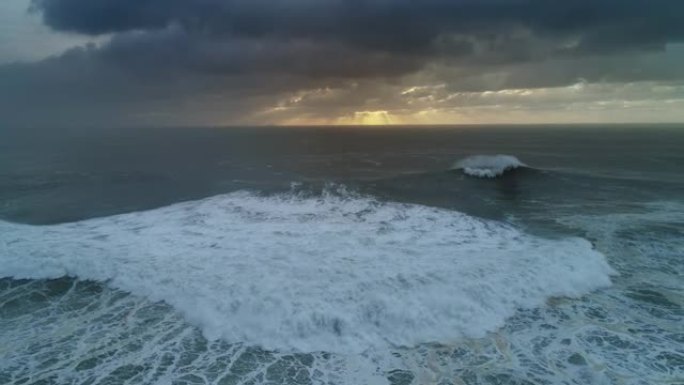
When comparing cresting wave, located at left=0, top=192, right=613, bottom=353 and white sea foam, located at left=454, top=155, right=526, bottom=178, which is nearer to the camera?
cresting wave, located at left=0, top=192, right=613, bottom=353

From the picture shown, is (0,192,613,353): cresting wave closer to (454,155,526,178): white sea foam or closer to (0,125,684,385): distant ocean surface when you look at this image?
(0,125,684,385): distant ocean surface

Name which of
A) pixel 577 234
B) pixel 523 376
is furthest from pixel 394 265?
pixel 577 234

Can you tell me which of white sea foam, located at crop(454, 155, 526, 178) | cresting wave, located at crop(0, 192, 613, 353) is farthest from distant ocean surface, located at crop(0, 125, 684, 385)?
white sea foam, located at crop(454, 155, 526, 178)

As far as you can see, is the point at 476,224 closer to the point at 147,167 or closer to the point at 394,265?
the point at 394,265

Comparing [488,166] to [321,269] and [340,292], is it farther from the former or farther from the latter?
[340,292]

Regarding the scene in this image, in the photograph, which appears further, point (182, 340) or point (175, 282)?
point (175, 282)
